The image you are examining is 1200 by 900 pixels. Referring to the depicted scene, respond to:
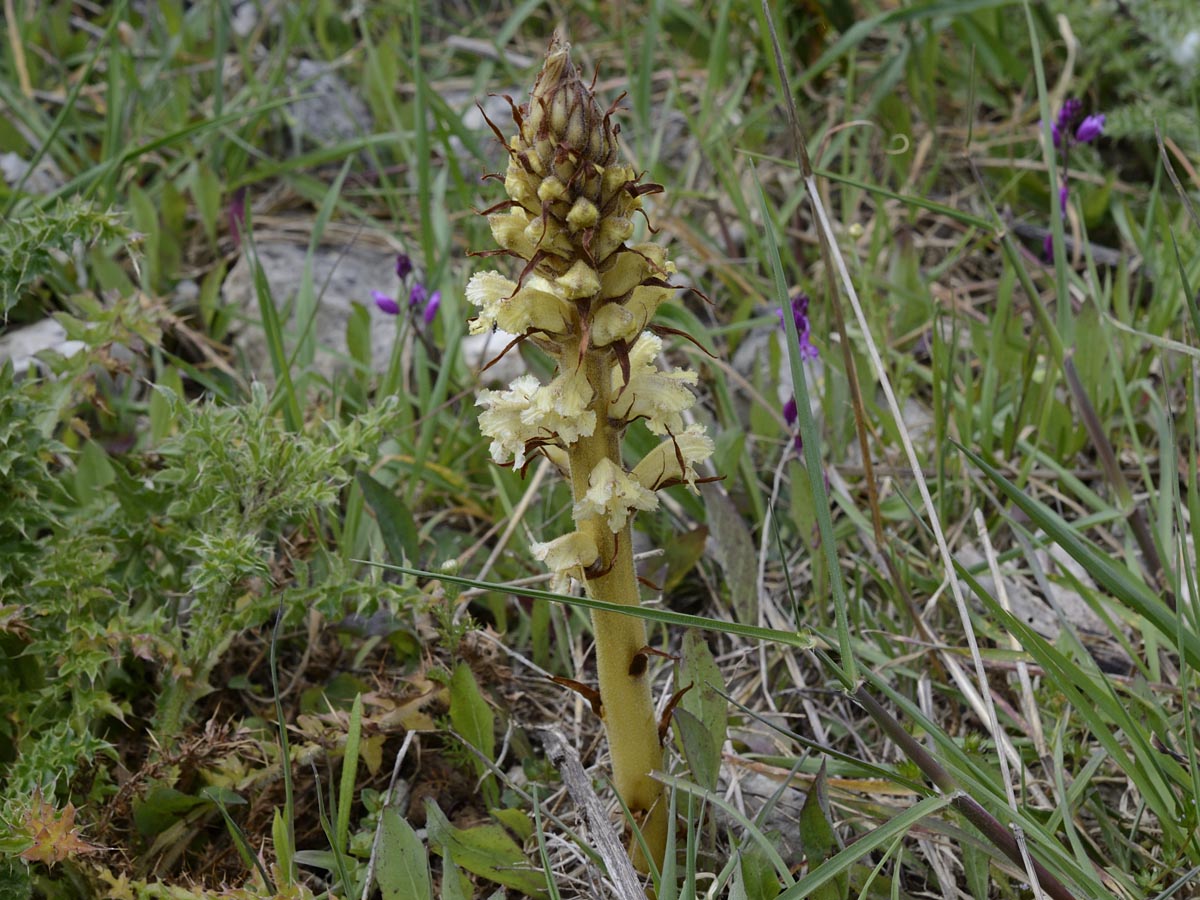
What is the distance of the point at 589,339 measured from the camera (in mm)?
1678

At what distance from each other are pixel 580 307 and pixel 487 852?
1125mm

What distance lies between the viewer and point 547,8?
5695 millimetres

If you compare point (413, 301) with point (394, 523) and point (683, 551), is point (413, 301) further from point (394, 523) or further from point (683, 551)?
point (683, 551)

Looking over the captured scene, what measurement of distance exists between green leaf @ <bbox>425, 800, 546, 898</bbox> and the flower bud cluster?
660mm

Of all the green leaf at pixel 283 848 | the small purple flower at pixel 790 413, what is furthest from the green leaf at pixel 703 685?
the small purple flower at pixel 790 413

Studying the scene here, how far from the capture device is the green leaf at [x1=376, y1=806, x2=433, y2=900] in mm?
2016

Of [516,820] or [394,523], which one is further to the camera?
[394,523]

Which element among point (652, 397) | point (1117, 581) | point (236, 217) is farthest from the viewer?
point (236, 217)

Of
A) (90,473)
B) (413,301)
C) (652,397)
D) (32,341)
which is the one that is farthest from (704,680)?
(32,341)

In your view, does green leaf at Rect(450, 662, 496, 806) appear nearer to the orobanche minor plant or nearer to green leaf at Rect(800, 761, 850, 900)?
the orobanche minor plant

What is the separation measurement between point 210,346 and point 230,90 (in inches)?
75.7

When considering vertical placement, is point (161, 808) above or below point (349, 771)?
below

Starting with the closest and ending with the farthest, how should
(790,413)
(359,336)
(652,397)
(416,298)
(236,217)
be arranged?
(652,397), (790,413), (416,298), (359,336), (236,217)

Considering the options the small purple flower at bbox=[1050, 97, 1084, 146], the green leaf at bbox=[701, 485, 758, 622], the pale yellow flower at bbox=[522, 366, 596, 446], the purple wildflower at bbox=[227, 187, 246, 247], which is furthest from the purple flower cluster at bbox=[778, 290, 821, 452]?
the purple wildflower at bbox=[227, 187, 246, 247]
